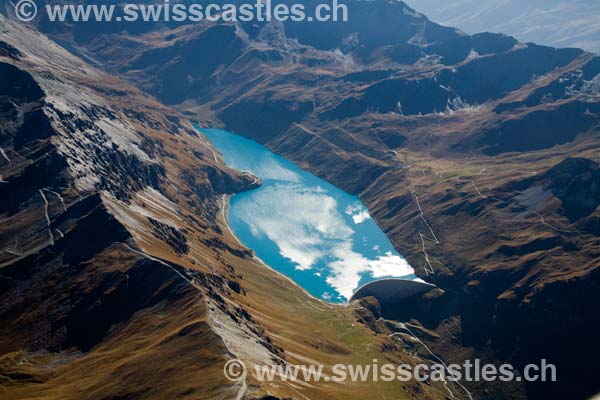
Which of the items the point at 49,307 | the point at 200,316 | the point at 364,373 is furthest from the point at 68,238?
the point at 364,373

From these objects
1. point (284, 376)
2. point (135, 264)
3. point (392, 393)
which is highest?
point (135, 264)

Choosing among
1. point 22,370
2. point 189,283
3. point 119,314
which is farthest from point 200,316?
point 22,370

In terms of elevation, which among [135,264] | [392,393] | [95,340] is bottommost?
[392,393]

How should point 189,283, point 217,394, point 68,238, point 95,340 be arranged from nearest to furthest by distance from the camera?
point 217,394 → point 95,340 → point 189,283 → point 68,238

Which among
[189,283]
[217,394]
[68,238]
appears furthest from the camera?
[68,238]

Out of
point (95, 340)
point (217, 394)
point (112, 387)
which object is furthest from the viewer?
point (95, 340)

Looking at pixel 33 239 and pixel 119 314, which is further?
pixel 33 239

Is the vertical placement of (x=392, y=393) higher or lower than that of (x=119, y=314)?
lower

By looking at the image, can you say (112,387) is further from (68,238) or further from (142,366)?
(68,238)

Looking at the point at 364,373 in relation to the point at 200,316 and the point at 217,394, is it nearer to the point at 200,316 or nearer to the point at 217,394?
the point at 200,316
